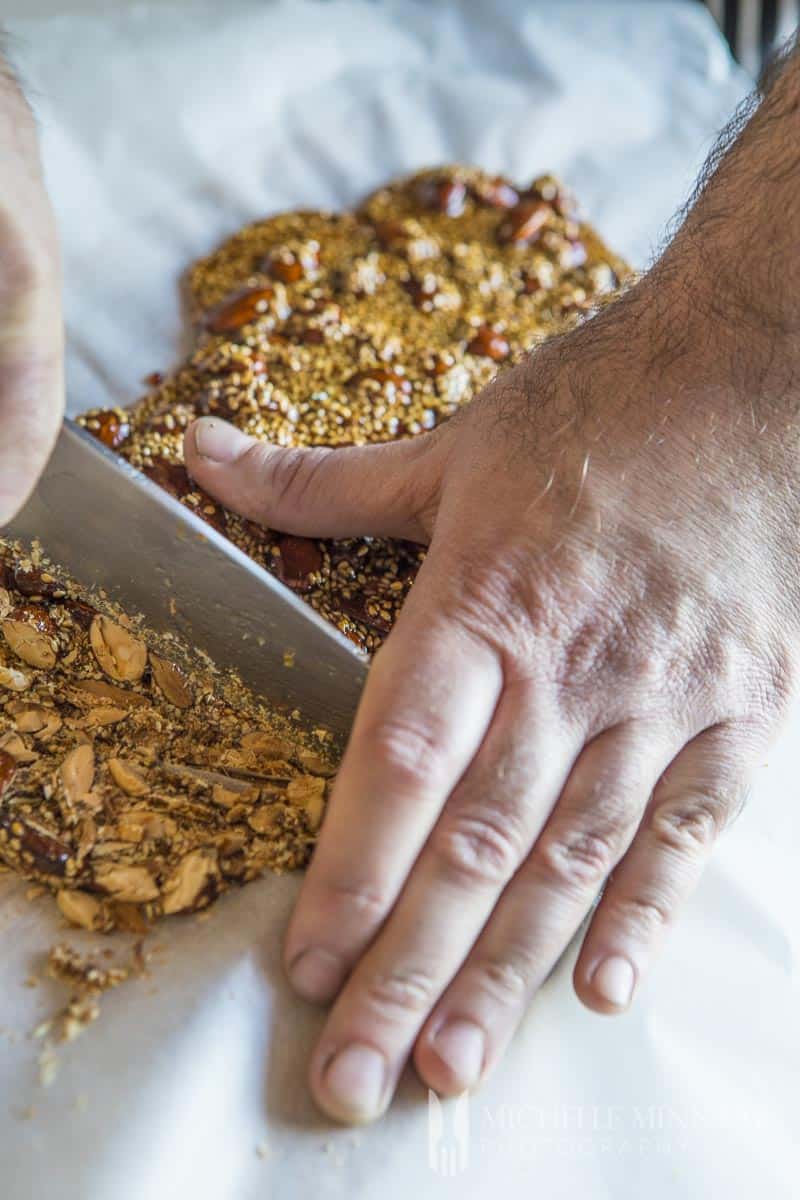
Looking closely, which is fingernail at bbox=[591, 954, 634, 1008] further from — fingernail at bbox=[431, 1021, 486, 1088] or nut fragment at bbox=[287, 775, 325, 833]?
nut fragment at bbox=[287, 775, 325, 833]

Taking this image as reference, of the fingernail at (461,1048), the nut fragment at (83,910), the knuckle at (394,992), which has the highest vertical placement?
the knuckle at (394,992)

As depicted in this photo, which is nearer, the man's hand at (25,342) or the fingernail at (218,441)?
the man's hand at (25,342)

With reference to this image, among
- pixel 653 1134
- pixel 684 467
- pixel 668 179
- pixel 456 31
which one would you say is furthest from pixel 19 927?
pixel 456 31

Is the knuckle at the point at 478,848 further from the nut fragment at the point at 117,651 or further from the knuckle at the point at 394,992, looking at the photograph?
the nut fragment at the point at 117,651

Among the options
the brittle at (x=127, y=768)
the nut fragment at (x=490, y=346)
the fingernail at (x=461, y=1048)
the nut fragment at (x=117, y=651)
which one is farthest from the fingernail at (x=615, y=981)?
the nut fragment at (x=490, y=346)

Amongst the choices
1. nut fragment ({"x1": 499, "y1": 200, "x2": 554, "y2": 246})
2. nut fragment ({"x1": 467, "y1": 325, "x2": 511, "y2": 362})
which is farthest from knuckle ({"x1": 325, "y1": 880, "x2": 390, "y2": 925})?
nut fragment ({"x1": 499, "y1": 200, "x2": 554, "y2": 246})

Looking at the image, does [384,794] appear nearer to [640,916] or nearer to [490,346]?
[640,916]

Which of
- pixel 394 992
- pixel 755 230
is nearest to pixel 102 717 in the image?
pixel 394 992
